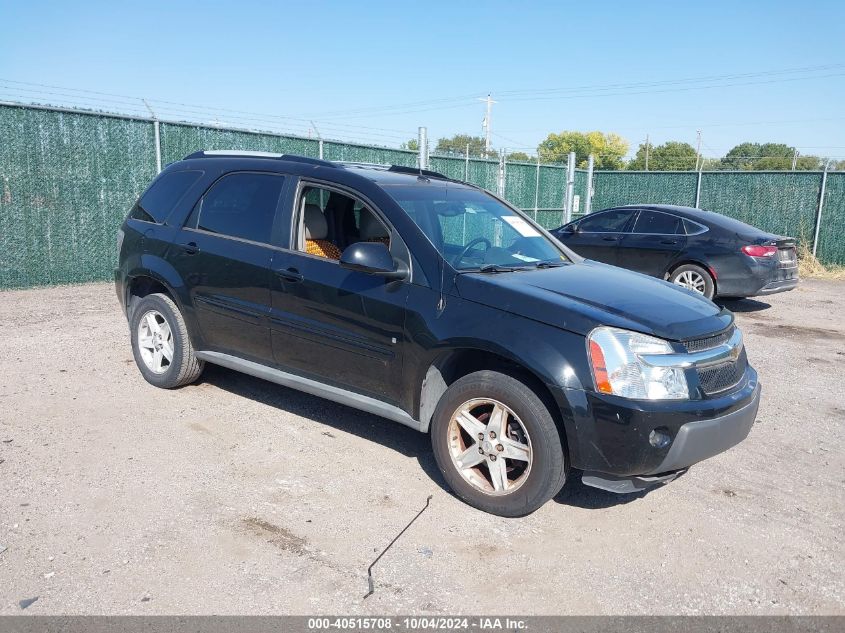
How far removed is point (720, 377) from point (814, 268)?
13.9 m

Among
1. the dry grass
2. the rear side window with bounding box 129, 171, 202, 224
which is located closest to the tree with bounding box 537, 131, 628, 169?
the dry grass

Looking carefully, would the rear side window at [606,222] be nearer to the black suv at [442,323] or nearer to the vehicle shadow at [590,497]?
the black suv at [442,323]

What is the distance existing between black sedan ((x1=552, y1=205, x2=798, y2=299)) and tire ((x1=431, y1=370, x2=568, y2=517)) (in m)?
6.54

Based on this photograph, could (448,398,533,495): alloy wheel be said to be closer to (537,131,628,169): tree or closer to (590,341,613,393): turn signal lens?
(590,341,613,393): turn signal lens

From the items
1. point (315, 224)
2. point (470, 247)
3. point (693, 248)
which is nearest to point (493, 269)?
point (470, 247)

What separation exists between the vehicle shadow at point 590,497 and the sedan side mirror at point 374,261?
1616 mm

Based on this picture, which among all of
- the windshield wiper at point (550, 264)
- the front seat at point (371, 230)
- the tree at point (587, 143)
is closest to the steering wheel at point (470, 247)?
the windshield wiper at point (550, 264)

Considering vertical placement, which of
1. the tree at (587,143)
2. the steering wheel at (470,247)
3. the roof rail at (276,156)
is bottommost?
the steering wheel at (470,247)

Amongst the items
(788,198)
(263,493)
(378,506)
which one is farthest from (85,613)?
(788,198)

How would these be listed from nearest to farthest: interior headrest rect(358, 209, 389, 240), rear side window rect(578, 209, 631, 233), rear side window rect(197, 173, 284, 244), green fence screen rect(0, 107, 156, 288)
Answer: interior headrest rect(358, 209, 389, 240) → rear side window rect(197, 173, 284, 244) → green fence screen rect(0, 107, 156, 288) → rear side window rect(578, 209, 631, 233)

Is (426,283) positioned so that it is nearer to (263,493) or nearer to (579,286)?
(579,286)

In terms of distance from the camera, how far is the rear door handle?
5250 mm

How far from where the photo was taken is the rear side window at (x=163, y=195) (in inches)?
220

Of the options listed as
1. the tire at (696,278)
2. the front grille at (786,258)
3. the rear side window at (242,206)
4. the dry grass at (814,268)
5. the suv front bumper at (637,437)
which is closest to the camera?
the suv front bumper at (637,437)
